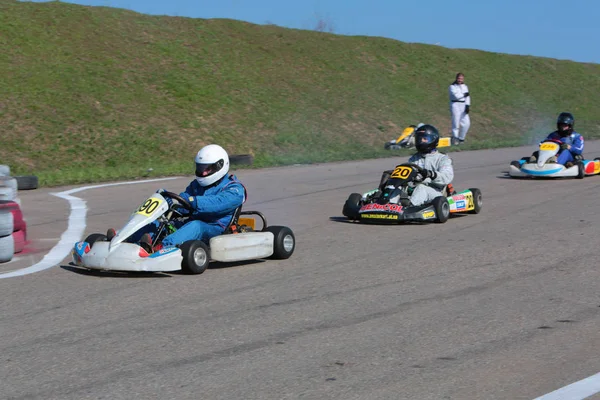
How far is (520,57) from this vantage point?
42250 millimetres

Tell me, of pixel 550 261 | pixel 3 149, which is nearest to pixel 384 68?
pixel 3 149

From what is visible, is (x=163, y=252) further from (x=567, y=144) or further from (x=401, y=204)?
(x=567, y=144)

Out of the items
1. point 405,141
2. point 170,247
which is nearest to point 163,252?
point 170,247

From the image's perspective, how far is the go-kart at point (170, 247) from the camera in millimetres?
6797

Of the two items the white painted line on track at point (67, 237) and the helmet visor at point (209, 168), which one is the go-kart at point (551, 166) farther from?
the helmet visor at point (209, 168)

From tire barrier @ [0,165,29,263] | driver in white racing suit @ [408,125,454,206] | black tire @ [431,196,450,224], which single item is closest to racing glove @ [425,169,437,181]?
driver in white racing suit @ [408,125,454,206]

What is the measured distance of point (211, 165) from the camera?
299 inches

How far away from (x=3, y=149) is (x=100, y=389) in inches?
591

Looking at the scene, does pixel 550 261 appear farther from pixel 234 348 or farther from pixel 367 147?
pixel 367 147

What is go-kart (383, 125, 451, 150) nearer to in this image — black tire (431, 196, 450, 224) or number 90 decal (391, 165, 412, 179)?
number 90 decal (391, 165, 412, 179)

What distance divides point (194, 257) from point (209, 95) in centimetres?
1833

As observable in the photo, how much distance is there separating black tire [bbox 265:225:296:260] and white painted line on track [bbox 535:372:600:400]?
3700 mm

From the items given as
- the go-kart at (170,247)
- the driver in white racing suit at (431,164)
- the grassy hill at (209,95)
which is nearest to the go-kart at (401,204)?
the driver in white racing suit at (431,164)

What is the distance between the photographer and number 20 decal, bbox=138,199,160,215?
7.11m
